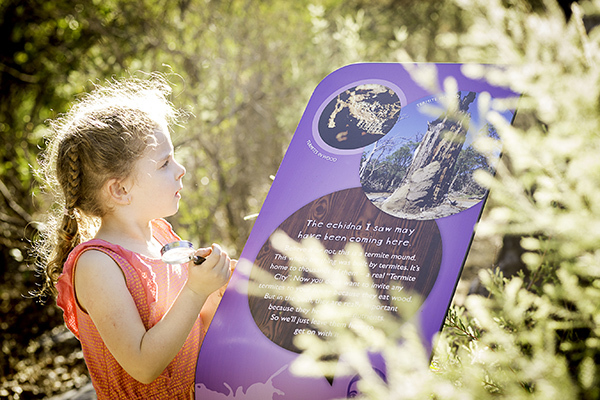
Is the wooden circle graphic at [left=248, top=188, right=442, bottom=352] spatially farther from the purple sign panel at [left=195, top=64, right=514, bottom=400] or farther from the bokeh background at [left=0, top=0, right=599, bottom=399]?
the bokeh background at [left=0, top=0, right=599, bottom=399]

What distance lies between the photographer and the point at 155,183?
1594mm

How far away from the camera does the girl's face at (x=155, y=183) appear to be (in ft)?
5.22

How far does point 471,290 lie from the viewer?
9.21ft

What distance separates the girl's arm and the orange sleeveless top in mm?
48

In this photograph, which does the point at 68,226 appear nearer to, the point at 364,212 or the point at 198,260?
the point at 198,260

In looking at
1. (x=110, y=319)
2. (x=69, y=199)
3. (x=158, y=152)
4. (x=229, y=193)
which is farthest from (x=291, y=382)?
(x=229, y=193)

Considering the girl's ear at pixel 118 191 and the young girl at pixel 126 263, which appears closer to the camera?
the young girl at pixel 126 263

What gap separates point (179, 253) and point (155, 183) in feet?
1.04

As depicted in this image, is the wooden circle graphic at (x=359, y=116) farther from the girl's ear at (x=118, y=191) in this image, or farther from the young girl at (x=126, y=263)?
the girl's ear at (x=118, y=191)

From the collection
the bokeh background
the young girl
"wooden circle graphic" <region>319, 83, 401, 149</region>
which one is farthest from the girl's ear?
the bokeh background

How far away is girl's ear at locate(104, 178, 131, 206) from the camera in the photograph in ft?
5.20

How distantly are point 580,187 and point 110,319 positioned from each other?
47.8 inches

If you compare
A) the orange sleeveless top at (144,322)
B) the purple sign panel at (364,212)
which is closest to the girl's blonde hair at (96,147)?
the orange sleeveless top at (144,322)

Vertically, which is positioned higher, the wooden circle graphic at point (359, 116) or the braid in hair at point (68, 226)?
the wooden circle graphic at point (359, 116)
